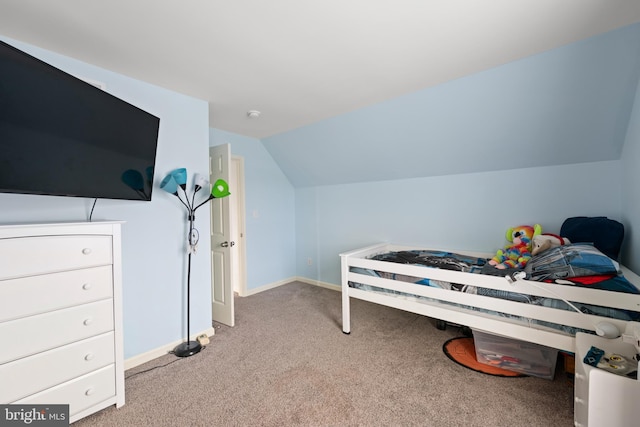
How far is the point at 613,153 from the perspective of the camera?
2.19 meters

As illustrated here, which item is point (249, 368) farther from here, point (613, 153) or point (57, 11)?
point (613, 153)

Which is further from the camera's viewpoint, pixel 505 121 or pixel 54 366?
pixel 505 121

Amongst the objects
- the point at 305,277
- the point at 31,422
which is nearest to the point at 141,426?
the point at 31,422

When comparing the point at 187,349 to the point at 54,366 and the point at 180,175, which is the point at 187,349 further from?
the point at 180,175

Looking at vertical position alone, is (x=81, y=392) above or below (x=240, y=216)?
below

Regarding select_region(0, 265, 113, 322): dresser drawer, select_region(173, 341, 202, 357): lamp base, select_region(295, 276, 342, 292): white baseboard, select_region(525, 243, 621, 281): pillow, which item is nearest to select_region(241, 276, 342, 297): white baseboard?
select_region(295, 276, 342, 292): white baseboard

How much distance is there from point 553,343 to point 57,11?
3.44 metres

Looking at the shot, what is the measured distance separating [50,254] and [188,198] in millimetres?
1148

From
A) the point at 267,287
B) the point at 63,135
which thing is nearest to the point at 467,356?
the point at 267,287

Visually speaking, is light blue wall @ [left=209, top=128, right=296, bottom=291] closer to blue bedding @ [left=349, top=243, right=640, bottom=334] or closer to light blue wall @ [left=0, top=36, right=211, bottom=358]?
light blue wall @ [left=0, top=36, right=211, bottom=358]

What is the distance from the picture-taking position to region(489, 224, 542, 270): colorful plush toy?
2.25 meters

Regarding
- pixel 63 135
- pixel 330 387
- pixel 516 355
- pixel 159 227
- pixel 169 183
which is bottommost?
pixel 330 387

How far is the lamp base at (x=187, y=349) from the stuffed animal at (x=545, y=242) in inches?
118

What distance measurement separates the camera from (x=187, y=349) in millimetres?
2338
